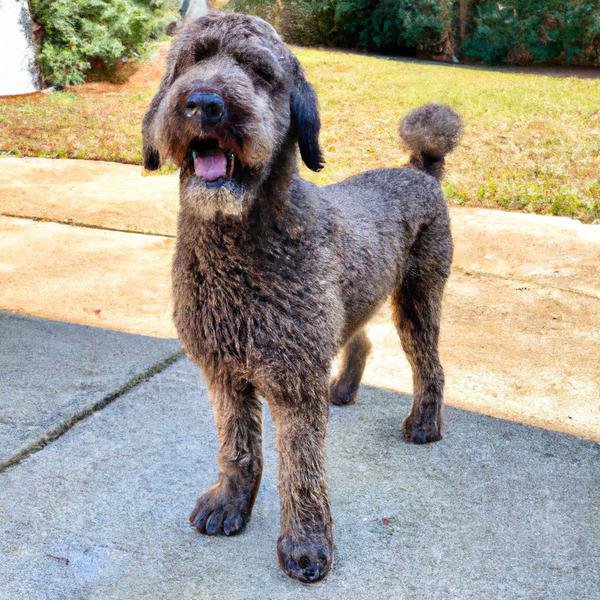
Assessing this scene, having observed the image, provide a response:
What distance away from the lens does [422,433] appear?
Answer: 3.81m

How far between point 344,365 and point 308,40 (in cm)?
1751

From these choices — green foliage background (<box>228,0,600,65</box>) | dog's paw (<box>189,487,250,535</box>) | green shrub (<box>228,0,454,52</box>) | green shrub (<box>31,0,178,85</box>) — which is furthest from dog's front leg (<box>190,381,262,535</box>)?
green shrub (<box>228,0,454,52</box>)

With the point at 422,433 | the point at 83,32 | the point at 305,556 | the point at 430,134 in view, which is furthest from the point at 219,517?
the point at 83,32

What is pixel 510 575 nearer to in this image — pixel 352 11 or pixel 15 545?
pixel 15 545

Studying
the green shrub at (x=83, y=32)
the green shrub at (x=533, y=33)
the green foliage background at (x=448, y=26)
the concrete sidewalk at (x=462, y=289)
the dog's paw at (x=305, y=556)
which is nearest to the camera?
the dog's paw at (x=305, y=556)

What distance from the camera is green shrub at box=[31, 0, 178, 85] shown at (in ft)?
42.7

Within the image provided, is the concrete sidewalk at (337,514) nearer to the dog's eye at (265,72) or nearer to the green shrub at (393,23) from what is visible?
the dog's eye at (265,72)

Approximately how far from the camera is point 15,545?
2893mm

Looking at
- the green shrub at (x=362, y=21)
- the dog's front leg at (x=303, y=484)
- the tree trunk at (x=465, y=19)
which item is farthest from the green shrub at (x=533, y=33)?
the dog's front leg at (x=303, y=484)

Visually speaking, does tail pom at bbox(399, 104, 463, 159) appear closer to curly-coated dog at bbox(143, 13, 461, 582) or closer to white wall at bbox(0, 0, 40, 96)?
curly-coated dog at bbox(143, 13, 461, 582)

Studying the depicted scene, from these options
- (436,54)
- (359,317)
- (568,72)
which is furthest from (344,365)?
(436,54)

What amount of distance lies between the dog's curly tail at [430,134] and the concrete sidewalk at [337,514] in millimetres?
1343

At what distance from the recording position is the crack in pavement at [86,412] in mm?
3425

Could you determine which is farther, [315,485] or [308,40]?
[308,40]
